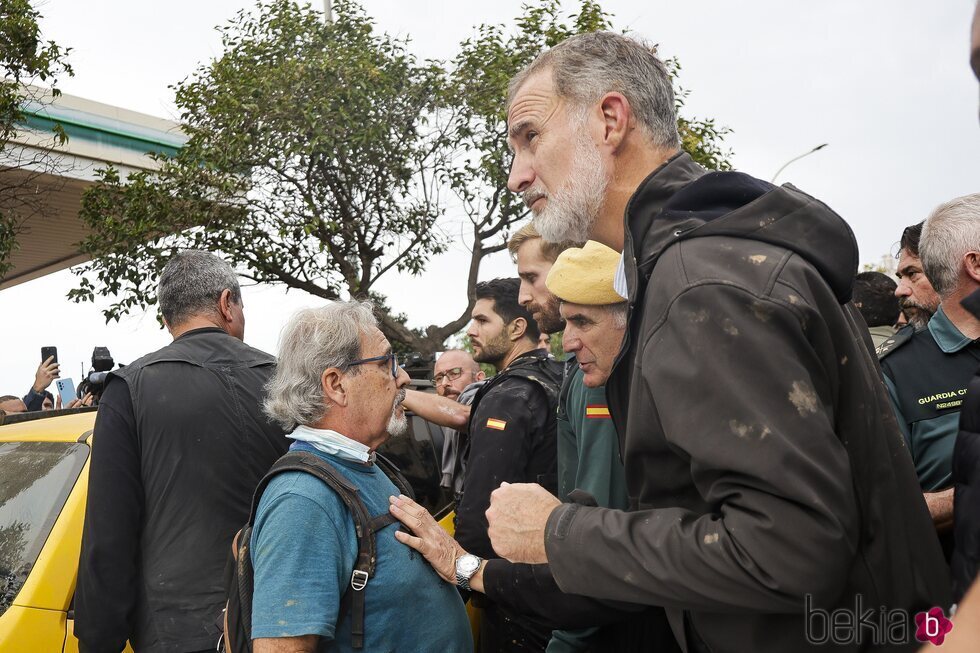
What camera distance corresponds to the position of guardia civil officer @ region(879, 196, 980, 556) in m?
2.73

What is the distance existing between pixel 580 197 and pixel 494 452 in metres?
1.83

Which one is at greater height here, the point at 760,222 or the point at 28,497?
the point at 760,222

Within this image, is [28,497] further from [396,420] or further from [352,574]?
[352,574]

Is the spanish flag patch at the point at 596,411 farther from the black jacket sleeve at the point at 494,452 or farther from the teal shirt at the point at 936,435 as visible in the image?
the teal shirt at the point at 936,435

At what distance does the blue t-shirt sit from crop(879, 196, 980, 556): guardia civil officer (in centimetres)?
162

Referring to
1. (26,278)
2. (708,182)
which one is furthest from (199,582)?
(26,278)

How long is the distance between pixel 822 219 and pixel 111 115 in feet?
47.2

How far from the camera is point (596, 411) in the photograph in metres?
2.76

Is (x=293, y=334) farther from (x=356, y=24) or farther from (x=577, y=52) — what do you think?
(x=356, y=24)

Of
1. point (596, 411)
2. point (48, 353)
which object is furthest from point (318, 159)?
point (596, 411)

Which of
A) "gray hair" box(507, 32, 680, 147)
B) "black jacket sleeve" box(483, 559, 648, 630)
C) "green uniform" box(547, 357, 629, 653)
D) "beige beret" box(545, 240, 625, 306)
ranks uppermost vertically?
"gray hair" box(507, 32, 680, 147)

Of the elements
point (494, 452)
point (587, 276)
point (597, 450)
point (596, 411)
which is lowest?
point (494, 452)

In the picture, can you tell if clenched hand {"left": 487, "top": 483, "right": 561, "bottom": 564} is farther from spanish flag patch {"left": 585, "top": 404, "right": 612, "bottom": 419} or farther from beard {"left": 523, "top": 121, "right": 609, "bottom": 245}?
spanish flag patch {"left": 585, "top": 404, "right": 612, "bottom": 419}

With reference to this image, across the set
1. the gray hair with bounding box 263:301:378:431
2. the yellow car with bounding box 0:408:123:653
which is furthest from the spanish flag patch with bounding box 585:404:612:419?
the yellow car with bounding box 0:408:123:653
